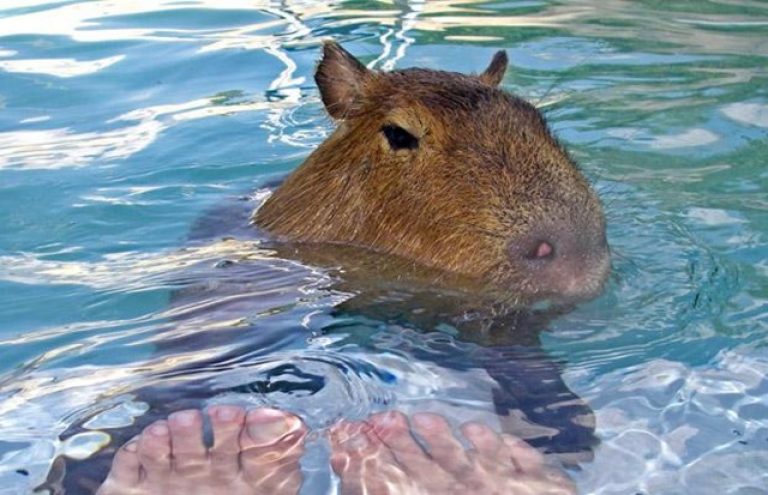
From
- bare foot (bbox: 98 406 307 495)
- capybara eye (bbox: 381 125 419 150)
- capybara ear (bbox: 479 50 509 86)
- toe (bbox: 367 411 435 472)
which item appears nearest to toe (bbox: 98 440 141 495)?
bare foot (bbox: 98 406 307 495)

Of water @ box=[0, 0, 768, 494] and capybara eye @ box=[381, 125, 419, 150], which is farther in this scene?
capybara eye @ box=[381, 125, 419, 150]

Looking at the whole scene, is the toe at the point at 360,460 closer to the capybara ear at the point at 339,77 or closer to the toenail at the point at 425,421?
the toenail at the point at 425,421

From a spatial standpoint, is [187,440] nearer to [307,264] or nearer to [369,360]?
[369,360]

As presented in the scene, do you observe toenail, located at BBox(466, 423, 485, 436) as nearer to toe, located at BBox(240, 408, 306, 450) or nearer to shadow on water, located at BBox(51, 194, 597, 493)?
shadow on water, located at BBox(51, 194, 597, 493)

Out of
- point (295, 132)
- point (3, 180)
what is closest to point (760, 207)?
point (295, 132)

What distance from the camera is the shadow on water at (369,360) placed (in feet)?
13.4

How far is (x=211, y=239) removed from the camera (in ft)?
18.8

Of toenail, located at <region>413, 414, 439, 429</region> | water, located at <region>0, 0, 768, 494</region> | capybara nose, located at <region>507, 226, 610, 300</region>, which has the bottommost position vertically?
water, located at <region>0, 0, 768, 494</region>

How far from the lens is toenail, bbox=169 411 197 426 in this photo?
3.91 m

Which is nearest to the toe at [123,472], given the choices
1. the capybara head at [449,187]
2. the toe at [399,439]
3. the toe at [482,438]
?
the toe at [399,439]

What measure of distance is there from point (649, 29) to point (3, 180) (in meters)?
4.87

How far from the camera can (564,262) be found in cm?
→ 424

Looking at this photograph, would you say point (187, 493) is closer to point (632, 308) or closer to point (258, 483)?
point (258, 483)

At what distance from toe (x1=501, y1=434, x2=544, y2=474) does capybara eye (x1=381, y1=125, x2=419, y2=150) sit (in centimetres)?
143
